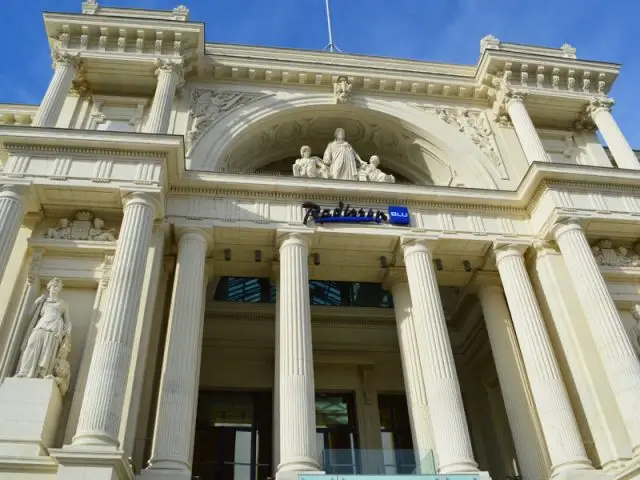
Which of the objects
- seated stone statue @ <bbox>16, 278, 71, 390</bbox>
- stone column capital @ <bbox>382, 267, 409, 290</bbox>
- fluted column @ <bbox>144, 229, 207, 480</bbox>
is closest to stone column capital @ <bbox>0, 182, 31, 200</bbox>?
seated stone statue @ <bbox>16, 278, 71, 390</bbox>

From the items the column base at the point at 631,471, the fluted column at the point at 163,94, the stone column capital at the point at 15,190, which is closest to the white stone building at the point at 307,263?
the stone column capital at the point at 15,190

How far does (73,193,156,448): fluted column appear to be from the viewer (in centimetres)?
1120

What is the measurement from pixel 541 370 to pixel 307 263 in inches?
257

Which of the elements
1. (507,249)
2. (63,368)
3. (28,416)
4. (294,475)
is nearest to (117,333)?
(63,368)

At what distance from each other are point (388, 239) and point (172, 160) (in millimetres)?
6343

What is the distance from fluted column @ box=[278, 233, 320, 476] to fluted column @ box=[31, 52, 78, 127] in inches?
295

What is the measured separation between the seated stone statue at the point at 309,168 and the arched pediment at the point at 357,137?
7.20 feet

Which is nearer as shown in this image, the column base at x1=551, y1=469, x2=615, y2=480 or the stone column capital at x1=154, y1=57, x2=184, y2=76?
the column base at x1=551, y1=469, x2=615, y2=480

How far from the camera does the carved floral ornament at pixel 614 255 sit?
17.4m

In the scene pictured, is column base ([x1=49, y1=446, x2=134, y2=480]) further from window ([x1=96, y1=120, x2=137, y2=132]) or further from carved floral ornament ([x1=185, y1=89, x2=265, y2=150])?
window ([x1=96, y1=120, x2=137, y2=132])

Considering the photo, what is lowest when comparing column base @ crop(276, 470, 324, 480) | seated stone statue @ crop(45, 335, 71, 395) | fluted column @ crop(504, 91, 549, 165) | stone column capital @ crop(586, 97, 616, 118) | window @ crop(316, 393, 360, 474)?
column base @ crop(276, 470, 324, 480)

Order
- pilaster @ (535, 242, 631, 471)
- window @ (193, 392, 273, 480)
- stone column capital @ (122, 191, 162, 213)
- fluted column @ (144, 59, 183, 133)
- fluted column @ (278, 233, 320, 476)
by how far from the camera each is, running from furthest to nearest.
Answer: window @ (193, 392, 273, 480) → fluted column @ (144, 59, 183, 133) → stone column capital @ (122, 191, 162, 213) → pilaster @ (535, 242, 631, 471) → fluted column @ (278, 233, 320, 476)

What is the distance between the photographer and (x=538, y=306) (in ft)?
54.3

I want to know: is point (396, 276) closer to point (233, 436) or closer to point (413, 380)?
point (413, 380)
